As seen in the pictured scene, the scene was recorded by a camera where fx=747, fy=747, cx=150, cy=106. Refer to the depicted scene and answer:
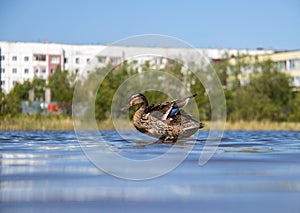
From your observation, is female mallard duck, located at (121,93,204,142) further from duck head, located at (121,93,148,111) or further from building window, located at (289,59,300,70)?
building window, located at (289,59,300,70)

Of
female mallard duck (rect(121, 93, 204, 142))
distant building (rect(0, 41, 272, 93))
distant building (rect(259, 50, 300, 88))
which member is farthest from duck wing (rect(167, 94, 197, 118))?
distant building (rect(0, 41, 272, 93))

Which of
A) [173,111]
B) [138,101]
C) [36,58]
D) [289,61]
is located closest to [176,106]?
[173,111]

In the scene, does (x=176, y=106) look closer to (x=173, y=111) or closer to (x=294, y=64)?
(x=173, y=111)

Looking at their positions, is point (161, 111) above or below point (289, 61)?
below

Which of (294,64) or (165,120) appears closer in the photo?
(165,120)

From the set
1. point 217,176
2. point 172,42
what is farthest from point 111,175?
point 172,42

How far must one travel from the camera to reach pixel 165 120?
13992 millimetres

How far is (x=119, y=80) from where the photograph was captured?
4988 centimetres

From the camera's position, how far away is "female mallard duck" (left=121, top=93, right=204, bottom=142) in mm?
13891

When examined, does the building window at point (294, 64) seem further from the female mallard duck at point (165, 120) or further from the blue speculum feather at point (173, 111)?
the blue speculum feather at point (173, 111)

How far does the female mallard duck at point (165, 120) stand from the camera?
13.9m

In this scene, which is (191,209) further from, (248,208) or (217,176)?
(217,176)

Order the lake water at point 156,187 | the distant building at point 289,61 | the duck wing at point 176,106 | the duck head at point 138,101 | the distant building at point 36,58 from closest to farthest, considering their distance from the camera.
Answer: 1. the lake water at point 156,187
2. the duck wing at point 176,106
3. the duck head at point 138,101
4. the distant building at point 289,61
5. the distant building at point 36,58

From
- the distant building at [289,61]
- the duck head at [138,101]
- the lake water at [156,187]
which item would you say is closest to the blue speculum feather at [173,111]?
the duck head at [138,101]
